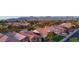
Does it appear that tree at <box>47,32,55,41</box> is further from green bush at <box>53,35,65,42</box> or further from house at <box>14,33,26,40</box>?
house at <box>14,33,26,40</box>

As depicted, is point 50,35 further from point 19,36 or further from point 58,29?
point 19,36

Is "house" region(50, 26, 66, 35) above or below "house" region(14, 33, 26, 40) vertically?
above

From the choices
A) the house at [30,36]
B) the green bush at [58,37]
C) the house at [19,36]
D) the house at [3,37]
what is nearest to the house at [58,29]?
the green bush at [58,37]

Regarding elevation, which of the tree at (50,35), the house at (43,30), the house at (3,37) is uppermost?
the house at (43,30)

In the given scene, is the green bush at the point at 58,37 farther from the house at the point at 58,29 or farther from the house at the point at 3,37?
the house at the point at 3,37

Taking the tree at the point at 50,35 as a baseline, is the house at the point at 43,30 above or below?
above

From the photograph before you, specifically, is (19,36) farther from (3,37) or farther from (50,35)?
(50,35)

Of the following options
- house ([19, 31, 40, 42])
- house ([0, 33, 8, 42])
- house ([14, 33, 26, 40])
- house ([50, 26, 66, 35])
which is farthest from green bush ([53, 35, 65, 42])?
house ([0, 33, 8, 42])

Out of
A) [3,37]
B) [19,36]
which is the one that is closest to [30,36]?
[19,36]

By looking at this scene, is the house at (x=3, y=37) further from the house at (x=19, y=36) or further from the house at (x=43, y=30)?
the house at (x=43, y=30)
